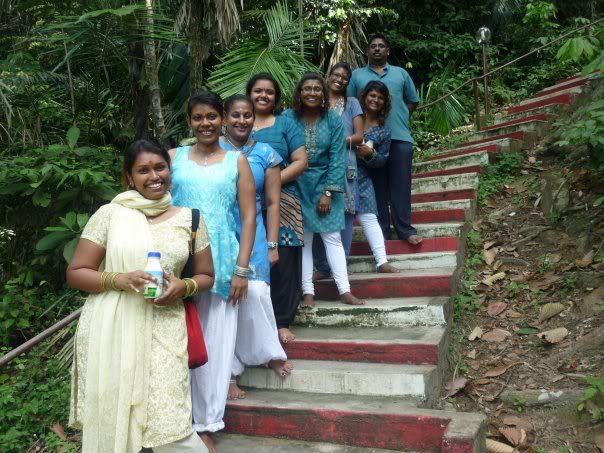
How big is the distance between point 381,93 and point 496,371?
2.21m

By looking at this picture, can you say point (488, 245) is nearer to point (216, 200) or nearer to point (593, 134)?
point (593, 134)

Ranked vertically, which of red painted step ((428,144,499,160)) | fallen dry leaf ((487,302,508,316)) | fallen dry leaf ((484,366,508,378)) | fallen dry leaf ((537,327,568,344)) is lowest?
fallen dry leaf ((484,366,508,378))

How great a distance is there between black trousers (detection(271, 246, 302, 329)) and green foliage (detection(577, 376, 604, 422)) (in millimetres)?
1777

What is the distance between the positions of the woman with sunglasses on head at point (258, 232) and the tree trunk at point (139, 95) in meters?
2.86

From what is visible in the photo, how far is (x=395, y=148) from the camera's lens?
4.88 m

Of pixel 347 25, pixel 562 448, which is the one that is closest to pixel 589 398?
pixel 562 448

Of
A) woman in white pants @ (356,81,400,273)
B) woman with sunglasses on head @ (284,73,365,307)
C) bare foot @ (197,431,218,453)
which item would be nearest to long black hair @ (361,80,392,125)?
woman in white pants @ (356,81,400,273)

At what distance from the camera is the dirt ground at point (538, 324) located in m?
3.33

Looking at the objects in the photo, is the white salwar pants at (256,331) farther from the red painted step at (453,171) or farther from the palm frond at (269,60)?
the red painted step at (453,171)

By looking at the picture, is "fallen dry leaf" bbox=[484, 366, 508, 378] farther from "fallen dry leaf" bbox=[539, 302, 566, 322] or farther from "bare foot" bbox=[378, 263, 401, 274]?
"bare foot" bbox=[378, 263, 401, 274]

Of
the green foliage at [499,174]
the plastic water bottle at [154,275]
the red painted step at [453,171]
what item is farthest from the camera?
→ the red painted step at [453,171]

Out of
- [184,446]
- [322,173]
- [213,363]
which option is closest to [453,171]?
[322,173]

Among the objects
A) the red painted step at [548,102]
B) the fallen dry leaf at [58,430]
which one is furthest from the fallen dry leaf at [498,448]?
the red painted step at [548,102]

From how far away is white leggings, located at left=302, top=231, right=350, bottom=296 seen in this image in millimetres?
4129
